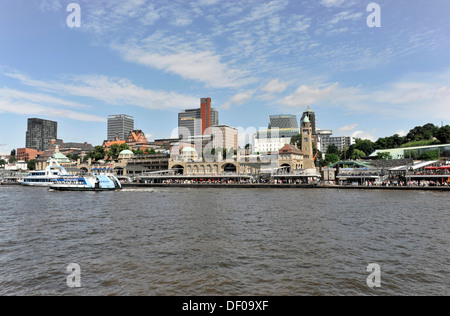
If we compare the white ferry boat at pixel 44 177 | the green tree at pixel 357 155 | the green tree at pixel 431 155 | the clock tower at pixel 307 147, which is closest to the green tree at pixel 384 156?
the green tree at pixel 357 155

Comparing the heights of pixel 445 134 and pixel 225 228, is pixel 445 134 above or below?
above

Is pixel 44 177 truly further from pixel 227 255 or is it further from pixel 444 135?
pixel 444 135

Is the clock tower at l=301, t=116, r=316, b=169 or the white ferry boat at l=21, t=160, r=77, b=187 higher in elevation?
the clock tower at l=301, t=116, r=316, b=169

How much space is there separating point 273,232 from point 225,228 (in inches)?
157

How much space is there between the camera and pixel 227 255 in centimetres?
1636

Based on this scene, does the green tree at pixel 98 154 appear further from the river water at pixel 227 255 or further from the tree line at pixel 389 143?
the river water at pixel 227 255

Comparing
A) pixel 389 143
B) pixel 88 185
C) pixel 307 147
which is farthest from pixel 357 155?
pixel 88 185

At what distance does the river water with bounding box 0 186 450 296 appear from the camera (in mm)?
12312

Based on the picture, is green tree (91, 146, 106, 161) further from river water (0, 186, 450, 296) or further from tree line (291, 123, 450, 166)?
Answer: river water (0, 186, 450, 296)

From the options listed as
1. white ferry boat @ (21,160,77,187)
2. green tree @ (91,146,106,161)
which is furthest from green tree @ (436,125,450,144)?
→ green tree @ (91,146,106,161)
